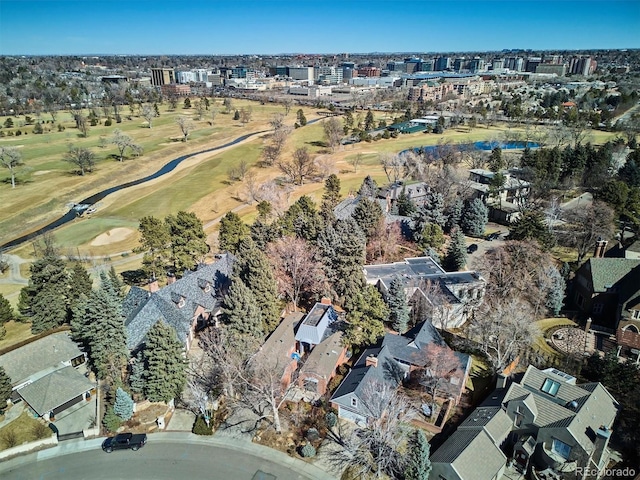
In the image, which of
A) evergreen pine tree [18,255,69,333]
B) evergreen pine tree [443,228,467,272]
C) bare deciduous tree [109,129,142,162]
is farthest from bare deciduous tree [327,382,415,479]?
bare deciduous tree [109,129,142,162]

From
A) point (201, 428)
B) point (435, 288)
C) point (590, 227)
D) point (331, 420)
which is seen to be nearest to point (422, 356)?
point (331, 420)

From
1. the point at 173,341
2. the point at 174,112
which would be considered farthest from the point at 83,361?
the point at 174,112

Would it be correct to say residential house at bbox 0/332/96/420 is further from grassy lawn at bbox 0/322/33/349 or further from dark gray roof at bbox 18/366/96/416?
grassy lawn at bbox 0/322/33/349

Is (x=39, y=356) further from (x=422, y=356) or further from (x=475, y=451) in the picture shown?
(x=475, y=451)

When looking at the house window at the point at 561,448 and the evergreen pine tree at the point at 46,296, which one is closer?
the house window at the point at 561,448

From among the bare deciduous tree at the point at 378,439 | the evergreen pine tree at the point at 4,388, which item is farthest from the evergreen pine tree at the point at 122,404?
the bare deciduous tree at the point at 378,439

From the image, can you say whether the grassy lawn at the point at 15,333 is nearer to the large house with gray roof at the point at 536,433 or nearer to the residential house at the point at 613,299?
the large house with gray roof at the point at 536,433

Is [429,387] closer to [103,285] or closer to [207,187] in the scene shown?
[103,285]

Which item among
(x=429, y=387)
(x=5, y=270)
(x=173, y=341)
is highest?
(x=173, y=341)
